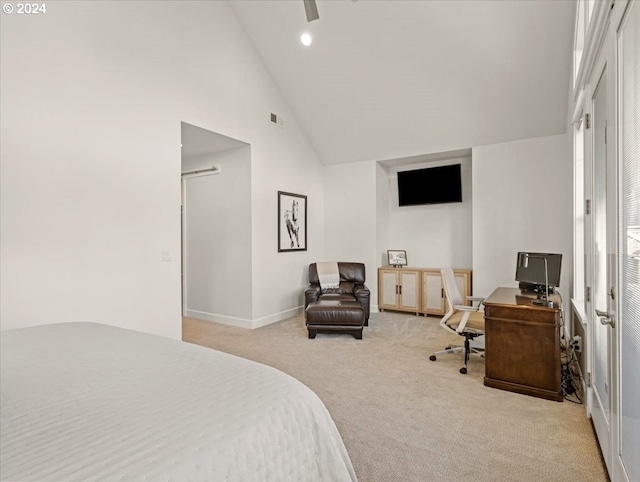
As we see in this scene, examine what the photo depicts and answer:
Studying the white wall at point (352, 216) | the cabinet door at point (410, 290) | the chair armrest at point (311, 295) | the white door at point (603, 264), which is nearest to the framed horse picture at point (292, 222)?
the white wall at point (352, 216)

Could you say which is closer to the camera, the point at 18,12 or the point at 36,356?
the point at 36,356

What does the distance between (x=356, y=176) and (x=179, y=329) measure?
387 centimetres

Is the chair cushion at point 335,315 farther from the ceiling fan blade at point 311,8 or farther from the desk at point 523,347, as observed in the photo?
the ceiling fan blade at point 311,8

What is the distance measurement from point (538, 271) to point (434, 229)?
8.69 feet

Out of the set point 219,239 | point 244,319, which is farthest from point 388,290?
point 219,239

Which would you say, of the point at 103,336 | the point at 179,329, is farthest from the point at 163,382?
the point at 179,329

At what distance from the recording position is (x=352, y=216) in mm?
6188

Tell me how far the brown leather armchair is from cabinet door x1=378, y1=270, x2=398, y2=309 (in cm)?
49

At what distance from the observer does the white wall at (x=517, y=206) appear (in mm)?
4590

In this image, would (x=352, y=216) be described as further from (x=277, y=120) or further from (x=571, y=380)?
(x=571, y=380)

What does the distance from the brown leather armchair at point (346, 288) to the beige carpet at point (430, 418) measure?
36.6 inches

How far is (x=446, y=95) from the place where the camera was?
4.61 meters

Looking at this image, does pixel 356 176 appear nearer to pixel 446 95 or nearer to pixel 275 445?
pixel 446 95

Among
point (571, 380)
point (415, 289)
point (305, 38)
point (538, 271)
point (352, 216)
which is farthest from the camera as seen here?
point (352, 216)
